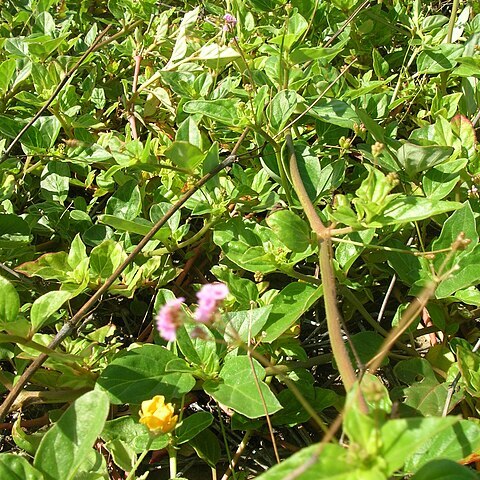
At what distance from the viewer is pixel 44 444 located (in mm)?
819

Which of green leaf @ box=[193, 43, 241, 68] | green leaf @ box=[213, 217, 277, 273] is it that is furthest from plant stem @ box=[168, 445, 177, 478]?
green leaf @ box=[193, 43, 241, 68]

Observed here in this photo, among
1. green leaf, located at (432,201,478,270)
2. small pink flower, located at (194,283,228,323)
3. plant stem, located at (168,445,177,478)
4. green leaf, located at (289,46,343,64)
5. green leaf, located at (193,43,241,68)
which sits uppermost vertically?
green leaf, located at (289,46,343,64)

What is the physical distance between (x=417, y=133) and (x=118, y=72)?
3.49 ft

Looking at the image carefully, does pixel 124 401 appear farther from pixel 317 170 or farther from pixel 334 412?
pixel 317 170

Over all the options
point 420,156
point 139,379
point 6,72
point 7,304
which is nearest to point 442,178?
point 420,156

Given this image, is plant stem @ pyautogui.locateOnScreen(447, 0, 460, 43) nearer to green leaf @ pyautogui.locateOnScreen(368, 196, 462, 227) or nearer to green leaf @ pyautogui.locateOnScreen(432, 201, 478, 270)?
green leaf @ pyautogui.locateOnScreen(432, 201, 478, 270)

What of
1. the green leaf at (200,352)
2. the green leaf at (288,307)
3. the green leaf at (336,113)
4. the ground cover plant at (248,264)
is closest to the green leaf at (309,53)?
the ground cover plant at (248,264)

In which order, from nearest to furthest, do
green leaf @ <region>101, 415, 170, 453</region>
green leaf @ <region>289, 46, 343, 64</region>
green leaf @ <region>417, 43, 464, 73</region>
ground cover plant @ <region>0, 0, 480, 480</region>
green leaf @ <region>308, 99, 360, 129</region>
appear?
ground cover plant @ <region>0, 0, 480, 480</region> → green leaf @ <region>101, 415, 170, 453</region> → green leaf @ <region>289, 46, 343, 64</region> → green leaf @ <region>308, 99, 360, 129</region> → green leaf @ <region>417, 43, 464, 73</region>

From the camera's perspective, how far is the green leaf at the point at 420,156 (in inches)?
47.0

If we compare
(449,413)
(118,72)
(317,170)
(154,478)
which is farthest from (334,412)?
(118,72)

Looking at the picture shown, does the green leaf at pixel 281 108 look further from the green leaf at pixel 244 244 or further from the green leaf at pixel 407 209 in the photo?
the green leaf at pixel 407 209

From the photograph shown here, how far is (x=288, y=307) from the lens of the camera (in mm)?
1133

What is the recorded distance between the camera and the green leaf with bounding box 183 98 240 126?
50.0 inches

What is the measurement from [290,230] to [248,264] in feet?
0.57
